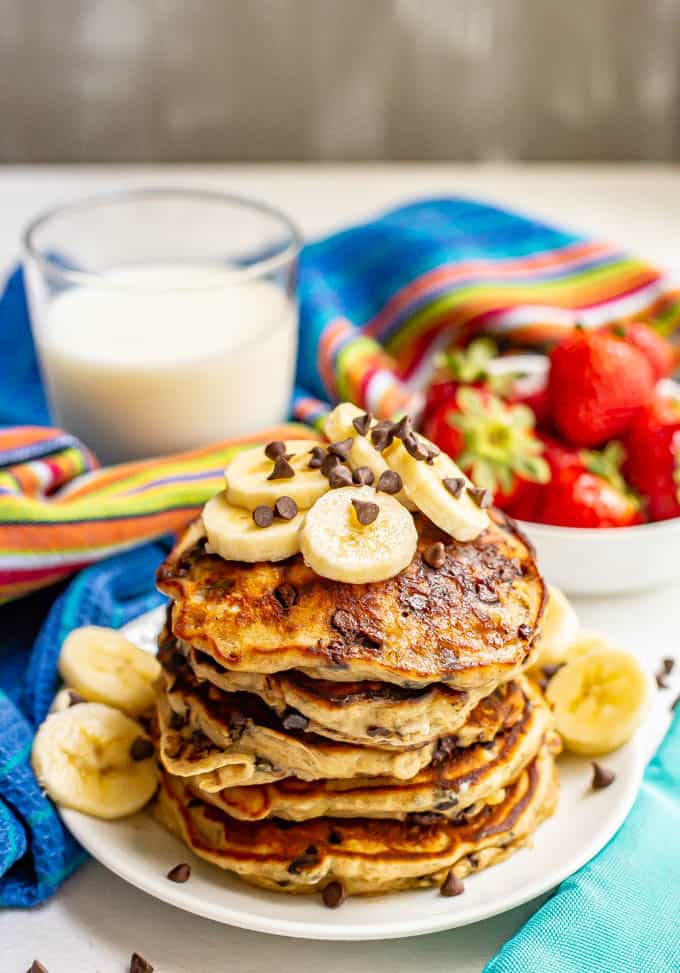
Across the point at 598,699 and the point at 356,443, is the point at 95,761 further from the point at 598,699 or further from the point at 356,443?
the point at 598,699

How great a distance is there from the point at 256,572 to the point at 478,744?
1.48ft

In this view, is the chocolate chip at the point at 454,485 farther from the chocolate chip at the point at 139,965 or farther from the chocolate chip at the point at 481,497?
the chocolate chip at the point at 139,965

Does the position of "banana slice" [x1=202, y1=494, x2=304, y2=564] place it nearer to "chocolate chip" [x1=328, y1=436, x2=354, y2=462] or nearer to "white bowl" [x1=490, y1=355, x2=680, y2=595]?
"chocolate chip" [x1=328, y1=436, x2=354, y2=462]

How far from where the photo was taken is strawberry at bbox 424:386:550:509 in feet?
8.98

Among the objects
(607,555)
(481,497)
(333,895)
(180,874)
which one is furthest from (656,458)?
(180,874)

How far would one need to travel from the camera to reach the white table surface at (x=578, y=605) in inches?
73.1

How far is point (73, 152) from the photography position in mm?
4887

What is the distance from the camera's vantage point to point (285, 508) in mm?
1863

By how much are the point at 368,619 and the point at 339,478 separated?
0.78 feet

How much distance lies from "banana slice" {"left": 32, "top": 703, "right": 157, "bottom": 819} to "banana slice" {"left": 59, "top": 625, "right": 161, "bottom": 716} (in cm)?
5

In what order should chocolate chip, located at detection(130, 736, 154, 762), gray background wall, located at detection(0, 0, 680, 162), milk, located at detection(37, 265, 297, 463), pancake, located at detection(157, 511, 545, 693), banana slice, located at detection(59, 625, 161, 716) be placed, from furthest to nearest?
gray background wall, located at detection(0, 0, 680, 162), milk, located at detection(37, 265, 297, 463), banana slice, located at detection(59, 625, 161, 716), chocolate chip, located at detection(130, 736, 154, 762), pancake, located at detection(157, 511, 545, 693)

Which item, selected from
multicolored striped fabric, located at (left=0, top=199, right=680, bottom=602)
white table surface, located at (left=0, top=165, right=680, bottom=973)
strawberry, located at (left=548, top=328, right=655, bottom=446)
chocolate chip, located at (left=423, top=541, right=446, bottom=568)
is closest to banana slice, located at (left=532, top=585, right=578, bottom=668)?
white table surface, located at (left=0, top=165, right=680, bottom=973)

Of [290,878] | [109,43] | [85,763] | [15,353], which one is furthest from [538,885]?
[109,43]

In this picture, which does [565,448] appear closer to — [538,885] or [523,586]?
[523,586]
